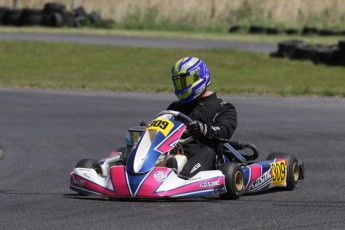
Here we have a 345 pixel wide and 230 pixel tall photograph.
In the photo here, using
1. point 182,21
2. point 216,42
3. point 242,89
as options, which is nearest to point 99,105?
point 242,89

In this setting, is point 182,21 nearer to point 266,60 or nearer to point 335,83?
point 266,60

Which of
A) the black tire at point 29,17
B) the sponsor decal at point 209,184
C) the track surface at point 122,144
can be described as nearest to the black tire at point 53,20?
the black tire at point 29,17

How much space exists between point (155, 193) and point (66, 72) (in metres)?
15.0

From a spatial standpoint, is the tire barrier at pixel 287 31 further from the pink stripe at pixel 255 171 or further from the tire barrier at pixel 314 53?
the pink stripe at pixel 255 171

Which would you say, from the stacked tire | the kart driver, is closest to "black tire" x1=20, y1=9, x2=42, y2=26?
the stacked tire

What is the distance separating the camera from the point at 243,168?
23.6ft

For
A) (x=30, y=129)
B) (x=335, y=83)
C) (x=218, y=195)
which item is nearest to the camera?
(x=218, y=195)

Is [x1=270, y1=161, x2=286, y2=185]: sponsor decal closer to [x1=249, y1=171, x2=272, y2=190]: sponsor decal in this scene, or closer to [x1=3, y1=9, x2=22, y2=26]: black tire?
[x1=249, y1=171, x2=272, y2=190]: sponsor decal

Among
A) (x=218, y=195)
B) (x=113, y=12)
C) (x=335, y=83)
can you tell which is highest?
(x=218, y=195)

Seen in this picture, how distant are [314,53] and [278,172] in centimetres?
1621

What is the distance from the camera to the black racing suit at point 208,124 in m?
7.06

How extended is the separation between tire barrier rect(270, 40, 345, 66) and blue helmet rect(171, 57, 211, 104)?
14.9 metres

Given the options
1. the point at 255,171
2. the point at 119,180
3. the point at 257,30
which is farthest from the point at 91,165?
the point at 257,30

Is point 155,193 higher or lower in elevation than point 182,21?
higher
